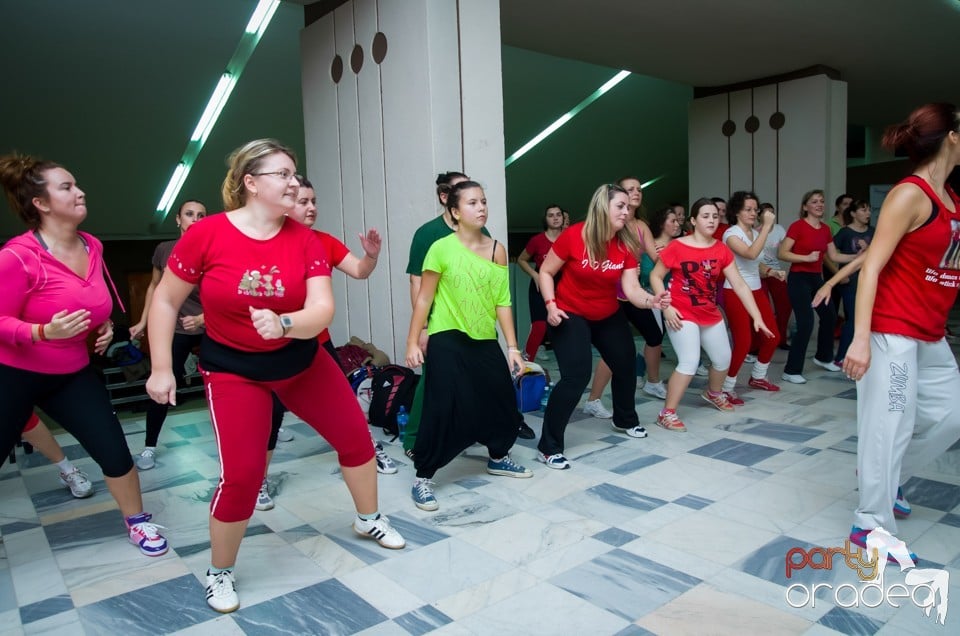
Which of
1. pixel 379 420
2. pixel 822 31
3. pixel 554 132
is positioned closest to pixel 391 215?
pixel 379 420

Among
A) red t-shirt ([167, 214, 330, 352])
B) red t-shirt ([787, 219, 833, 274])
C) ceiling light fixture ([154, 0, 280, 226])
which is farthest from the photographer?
ceiling light fixture ([154, 0, 280, 226])

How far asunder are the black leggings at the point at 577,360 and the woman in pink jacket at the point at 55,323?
200cm

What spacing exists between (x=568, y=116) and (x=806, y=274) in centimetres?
557

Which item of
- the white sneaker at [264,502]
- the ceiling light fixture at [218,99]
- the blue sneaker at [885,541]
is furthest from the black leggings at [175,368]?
the ceiling light fixture at [218,99]

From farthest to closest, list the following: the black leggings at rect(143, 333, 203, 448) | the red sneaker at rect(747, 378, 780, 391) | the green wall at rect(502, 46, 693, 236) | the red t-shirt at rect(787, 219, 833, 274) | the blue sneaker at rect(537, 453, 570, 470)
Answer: the green wall at rect(502, 46, 693, 236)
the red t-shirt at rect(787, 219, 833, 274)
the red sneaker at rect(747, 378, 780, 391)
the black leggings at rect(143, 333, 203, 448)
the blue sneaker at rect(537, 453, 570, 470)

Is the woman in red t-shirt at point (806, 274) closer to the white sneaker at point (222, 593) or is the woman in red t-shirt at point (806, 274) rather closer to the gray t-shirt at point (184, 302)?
the gray t-shirt at point (184, 302)

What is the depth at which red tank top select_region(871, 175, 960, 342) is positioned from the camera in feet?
8.01

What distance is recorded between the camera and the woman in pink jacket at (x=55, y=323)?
262cm

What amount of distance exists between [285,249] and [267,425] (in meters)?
A: 0.61

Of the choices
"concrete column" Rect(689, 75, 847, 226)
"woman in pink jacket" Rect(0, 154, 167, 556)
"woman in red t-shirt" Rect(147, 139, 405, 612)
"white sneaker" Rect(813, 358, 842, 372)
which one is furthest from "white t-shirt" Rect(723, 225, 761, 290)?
"woman in pink jacket" Rect(0, 154, 167, 556)

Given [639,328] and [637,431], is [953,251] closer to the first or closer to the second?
[637,431]

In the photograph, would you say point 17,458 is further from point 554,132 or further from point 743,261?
point 554,132

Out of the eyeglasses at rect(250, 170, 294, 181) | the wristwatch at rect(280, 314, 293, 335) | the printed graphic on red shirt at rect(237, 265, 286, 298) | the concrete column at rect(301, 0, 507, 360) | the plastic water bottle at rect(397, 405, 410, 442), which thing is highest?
the concrete column at rect(301, 0, 507, 360)

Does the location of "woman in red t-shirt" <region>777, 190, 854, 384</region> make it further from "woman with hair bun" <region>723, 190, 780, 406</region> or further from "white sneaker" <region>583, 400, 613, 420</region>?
"white sneaker" <region>583, 400, 613, 420</region>
